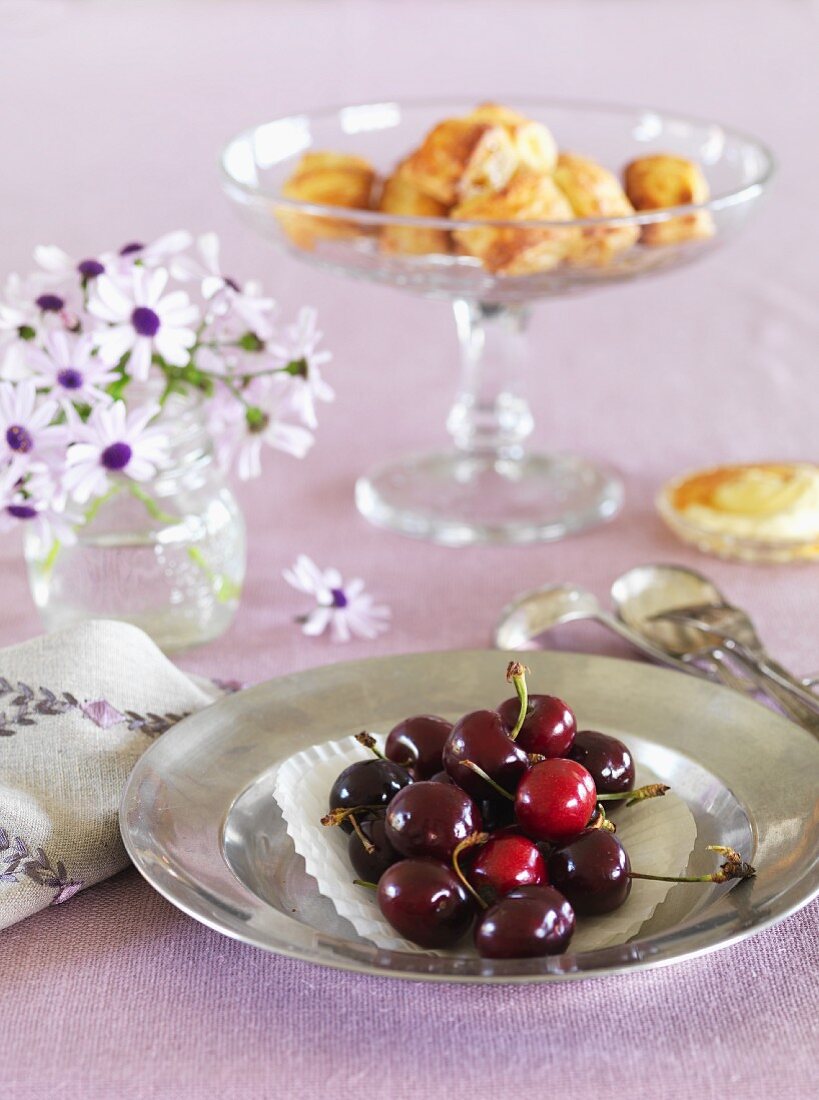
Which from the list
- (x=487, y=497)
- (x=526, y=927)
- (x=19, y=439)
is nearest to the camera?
Answer: (x=526, y=927)

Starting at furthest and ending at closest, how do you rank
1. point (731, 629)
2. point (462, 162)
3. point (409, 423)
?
point (409, 423)
point (462, 162)
point (731, 629)

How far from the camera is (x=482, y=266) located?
33.6 inches

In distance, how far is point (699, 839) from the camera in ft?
1.78

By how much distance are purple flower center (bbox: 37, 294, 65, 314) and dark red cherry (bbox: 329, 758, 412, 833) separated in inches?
12.6

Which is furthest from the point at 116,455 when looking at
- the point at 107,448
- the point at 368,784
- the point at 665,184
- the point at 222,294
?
the point at 665,184

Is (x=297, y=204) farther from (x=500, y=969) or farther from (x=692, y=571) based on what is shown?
(x=500, y=969)

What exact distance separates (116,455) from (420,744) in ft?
0.74

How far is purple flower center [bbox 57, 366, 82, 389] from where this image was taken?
0.68m

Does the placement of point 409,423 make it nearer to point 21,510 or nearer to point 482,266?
point 482,266

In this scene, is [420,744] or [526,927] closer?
[526,927]

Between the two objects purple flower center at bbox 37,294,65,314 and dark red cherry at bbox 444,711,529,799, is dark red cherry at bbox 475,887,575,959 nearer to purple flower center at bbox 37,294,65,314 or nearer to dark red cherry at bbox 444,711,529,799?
dark red cherry at bbox 444,711,529,799

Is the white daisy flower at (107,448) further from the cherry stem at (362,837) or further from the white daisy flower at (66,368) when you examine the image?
the cherry stem at (362,837)

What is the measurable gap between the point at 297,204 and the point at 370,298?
0.52 m

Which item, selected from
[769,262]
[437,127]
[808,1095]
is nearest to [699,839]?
[808,1095]
